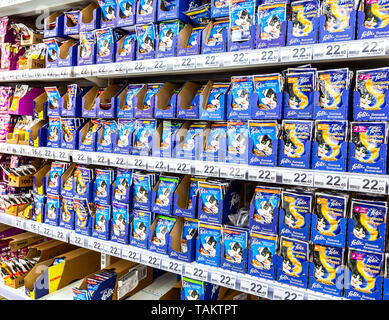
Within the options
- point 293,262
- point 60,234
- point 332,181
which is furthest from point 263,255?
point 60,234

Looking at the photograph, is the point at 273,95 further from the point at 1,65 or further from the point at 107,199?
the point at 1,65

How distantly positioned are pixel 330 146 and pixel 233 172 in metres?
0.41

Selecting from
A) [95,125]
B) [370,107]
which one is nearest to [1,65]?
[95,125]

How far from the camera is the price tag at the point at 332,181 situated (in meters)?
1.20

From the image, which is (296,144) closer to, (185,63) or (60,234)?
(185,63)

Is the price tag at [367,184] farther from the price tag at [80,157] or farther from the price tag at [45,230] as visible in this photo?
the price tag at [45,230]

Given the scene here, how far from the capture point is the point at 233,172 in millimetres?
1427

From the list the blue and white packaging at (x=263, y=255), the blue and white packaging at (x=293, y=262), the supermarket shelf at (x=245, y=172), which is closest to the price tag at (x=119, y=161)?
the supermarket shelf at (x=245, y=172)

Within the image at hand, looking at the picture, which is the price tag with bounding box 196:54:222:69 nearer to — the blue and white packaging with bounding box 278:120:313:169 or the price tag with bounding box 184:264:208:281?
the blue and white packaging with bounding box 278:120:313:169

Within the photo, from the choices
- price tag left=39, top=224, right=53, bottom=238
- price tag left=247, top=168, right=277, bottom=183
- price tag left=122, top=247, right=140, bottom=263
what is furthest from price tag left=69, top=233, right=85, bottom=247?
price tag left=247, top=168, right=277, bottom=183

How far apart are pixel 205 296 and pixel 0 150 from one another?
68.4 inches

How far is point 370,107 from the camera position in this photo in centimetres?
120

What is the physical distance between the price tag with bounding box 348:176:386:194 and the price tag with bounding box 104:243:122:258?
1.18 metres

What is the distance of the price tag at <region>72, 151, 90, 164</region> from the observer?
186 cm
